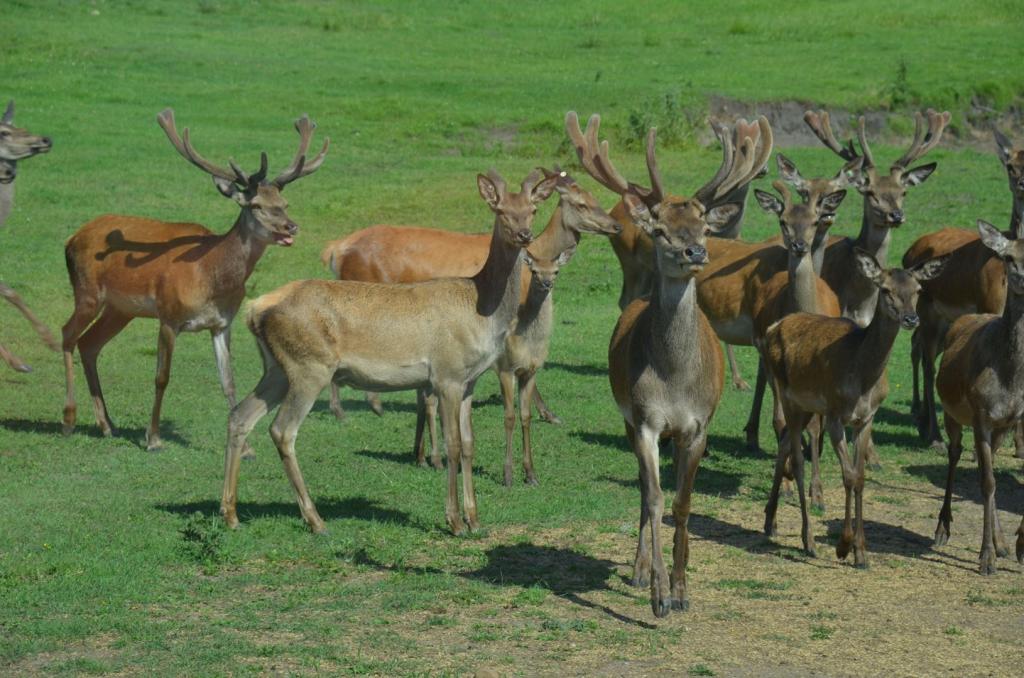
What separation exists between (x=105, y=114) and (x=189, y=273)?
638 inches

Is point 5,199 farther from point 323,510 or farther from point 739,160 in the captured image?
point 739,160

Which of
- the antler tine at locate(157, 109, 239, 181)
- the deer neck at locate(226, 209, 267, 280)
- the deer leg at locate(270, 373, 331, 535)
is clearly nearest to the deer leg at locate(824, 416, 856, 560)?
the deer leg at locate(270, 373, 331, 535)

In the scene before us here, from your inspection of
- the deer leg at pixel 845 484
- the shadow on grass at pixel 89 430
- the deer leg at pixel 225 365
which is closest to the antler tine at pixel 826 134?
the deer leg at pixel 845 484

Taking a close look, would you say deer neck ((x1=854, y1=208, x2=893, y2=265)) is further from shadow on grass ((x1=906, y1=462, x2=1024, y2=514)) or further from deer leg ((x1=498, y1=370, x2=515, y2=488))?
deer leg ((x1=498, y1=370, x2=515, y2=488))

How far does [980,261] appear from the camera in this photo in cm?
1426

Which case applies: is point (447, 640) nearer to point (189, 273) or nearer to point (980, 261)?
point (189, 273)

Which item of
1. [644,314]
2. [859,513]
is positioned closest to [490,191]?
[644,314]

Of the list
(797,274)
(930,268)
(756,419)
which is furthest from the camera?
(756,419)

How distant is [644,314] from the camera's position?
9.55m

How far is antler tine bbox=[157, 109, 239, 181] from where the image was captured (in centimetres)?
1380

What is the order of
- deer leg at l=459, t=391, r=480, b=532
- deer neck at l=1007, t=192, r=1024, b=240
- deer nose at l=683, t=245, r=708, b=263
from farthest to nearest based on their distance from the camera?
1. deer neck at l=1007, t=192, r=1024, b=240
2. deer leg at l=459, t=391, r=480, b=532
3. deer nose at l=683, t=245, r=708, b=263

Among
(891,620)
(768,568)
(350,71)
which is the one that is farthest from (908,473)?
(350,71)

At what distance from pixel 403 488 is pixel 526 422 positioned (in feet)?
3.89

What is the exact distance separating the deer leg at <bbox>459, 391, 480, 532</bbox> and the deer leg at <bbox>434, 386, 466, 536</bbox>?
2.1 inches
